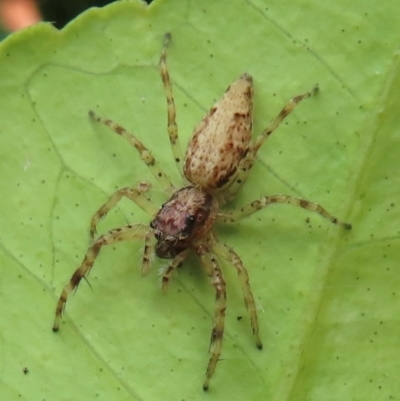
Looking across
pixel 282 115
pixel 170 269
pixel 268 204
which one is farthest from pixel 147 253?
pixel 282 115

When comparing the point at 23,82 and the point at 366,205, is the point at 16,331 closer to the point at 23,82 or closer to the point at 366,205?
the point at 23,82

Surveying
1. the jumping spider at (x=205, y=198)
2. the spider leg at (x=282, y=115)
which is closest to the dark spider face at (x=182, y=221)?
the jumping spider at (x=205, y=198)

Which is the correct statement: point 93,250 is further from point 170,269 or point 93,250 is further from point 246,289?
point 246,289

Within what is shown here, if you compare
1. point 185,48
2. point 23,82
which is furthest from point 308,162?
point 23,82

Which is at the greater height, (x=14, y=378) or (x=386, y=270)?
(x=14, y=378)

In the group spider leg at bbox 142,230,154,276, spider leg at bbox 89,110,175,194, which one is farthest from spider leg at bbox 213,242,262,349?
spider leg at bbox 89,110,175,194

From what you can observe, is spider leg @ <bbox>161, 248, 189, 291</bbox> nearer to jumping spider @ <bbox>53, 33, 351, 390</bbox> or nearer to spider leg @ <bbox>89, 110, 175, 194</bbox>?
jumping spider @ <bbox>53, 33, 351, 390</bbox>
